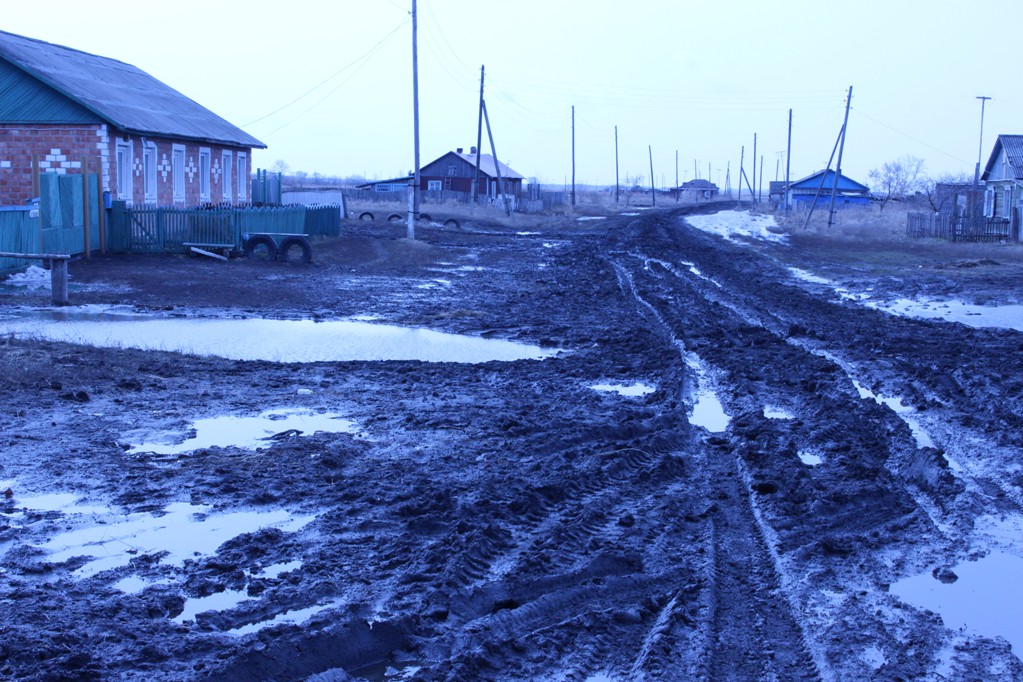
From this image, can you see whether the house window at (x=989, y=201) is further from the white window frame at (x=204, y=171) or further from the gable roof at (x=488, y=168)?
the white window frame at (x=204, y=171)

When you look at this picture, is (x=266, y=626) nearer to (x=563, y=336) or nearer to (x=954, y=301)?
(x=563, y=336)

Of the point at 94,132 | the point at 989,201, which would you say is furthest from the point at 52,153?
the point at 989,201

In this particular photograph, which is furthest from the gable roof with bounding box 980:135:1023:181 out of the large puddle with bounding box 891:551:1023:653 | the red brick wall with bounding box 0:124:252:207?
the large puddle with bounding box 891:551:1023:653

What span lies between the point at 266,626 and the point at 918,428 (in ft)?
21.6

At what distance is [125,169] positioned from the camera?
28984 mm

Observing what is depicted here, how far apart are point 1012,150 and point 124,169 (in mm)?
46286

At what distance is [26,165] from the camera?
27.6 meters

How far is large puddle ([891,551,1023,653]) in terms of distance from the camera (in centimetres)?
530

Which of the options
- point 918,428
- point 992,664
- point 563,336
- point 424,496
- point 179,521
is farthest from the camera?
point 563,336

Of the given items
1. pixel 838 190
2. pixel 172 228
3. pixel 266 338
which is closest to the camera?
pixel 266 338

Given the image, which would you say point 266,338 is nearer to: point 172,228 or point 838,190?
point 172,228

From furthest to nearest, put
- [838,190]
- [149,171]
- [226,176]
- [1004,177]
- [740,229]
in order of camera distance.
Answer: [838,190] → [1004,177] → [740,229] → [226,176] → [149,171]

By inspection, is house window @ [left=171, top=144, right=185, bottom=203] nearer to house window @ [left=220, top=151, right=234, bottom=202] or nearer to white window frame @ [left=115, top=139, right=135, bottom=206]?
white window frame @ [left=115, top=139, right=135, bottom=206]

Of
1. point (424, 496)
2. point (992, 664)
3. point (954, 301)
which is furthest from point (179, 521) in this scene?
point (954, 301)
